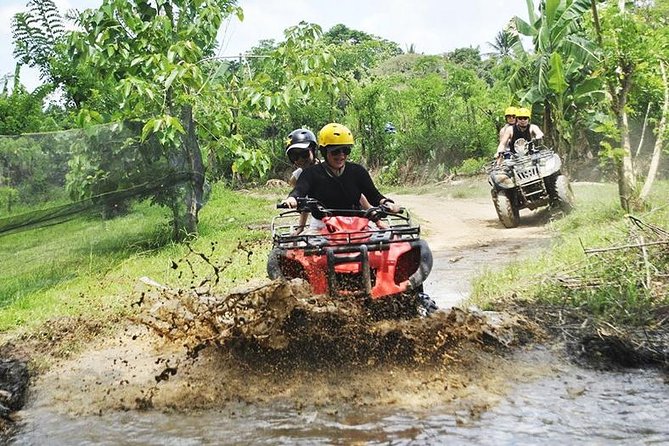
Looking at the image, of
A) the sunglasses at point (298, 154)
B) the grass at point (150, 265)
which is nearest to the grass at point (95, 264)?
the grass at point (150, 265)

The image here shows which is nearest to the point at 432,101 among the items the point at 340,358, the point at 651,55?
the point at 651,55

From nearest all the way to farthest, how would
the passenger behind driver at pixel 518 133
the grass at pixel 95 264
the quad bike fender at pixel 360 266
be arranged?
the quad bike fender at pixel 360 266 → the grass at pixel 95 264 → the passenger behind driver at pixel 518 133

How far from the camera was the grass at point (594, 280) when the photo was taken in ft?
21.6

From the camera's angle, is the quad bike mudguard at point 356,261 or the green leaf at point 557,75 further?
the green leaf at point 557,75

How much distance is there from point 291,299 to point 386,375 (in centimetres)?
86

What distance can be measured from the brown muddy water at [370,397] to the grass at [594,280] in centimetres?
100

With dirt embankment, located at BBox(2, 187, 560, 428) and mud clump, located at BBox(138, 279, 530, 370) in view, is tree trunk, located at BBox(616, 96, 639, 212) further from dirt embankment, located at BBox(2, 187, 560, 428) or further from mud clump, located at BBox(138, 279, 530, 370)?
mud clump, located at BBox(138, 279, 530, 370)

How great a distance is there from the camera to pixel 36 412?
5.36 meters

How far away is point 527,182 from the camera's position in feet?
42.9

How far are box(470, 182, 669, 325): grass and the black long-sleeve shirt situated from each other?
1.73 m

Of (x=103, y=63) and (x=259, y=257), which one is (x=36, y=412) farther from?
(x=103, y=63)

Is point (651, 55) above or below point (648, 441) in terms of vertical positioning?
above

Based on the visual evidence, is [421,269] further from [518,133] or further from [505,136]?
[518,133]

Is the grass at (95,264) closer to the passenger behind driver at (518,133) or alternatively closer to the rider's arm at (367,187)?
the rider's arm at (367,187)
